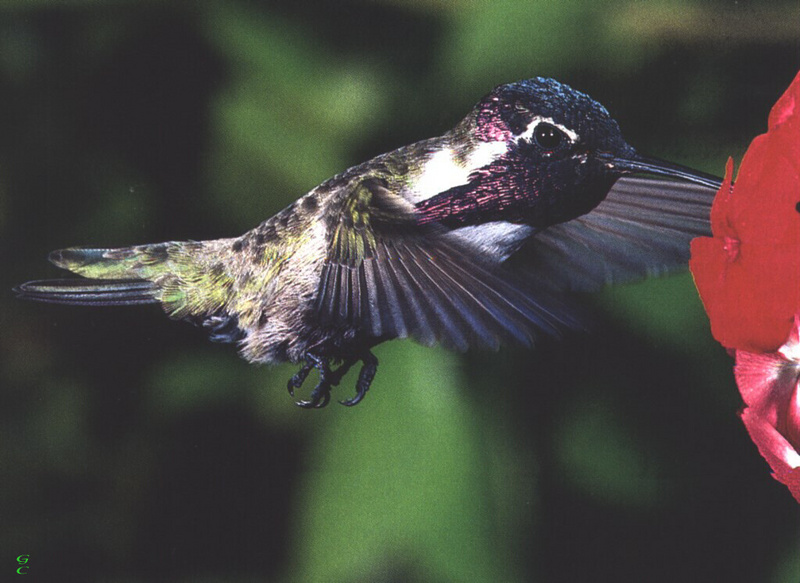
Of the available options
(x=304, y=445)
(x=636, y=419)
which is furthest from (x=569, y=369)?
(x=304, y=445)

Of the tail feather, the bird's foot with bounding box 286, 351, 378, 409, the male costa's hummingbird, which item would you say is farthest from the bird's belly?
the tail feather

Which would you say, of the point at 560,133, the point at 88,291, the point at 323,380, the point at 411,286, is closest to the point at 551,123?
the point at 560,133

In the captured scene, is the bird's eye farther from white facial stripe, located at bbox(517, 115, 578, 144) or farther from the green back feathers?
the green back feathers

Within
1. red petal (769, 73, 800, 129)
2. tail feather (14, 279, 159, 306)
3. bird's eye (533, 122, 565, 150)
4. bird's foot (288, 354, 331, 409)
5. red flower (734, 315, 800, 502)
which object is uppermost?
bird's eye (533, 122, 565, 150)

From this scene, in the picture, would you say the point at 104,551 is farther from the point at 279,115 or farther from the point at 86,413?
the point at 279,115

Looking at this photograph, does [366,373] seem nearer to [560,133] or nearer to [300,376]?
[300,376]
